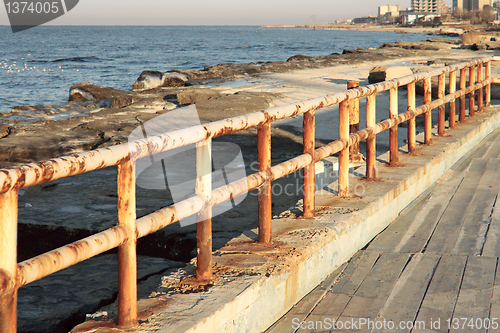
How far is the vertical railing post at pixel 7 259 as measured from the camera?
1.38 metres

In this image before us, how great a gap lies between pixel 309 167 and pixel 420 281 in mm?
926

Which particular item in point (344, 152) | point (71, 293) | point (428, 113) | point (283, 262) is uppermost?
point (428, 113)

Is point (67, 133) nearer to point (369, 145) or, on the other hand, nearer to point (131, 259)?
point (369, 145)

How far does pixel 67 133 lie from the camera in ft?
32.1

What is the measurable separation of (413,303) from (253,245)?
898 millimetres

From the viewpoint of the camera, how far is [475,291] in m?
2.63

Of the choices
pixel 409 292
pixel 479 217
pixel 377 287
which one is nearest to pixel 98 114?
pixel 479 217

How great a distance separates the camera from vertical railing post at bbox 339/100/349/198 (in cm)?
346

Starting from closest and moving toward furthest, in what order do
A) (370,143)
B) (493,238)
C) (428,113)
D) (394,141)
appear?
(493,238)
(370,143)
(394,141)
(428,113)

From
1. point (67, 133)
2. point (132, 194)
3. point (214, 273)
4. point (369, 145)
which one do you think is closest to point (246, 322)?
point (214, 273)

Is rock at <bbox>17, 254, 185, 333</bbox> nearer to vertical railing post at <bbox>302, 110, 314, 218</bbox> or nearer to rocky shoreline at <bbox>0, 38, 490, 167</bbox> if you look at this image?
vertical railing post at <bbox>302, 110, 314, 218</bbox>

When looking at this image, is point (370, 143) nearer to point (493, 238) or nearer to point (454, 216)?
point (454, 216)

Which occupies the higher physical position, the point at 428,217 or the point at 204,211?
the point at 204,211

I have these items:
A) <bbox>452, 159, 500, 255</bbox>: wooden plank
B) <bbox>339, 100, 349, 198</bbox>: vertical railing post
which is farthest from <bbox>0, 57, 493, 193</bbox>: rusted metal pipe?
<bbox>452, 159, 500, 255</bbox>: wooden plank
